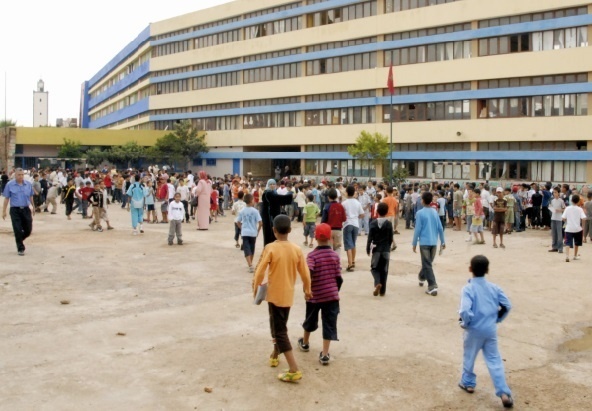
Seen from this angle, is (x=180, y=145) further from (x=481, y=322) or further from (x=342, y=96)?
(x=481, y=322)

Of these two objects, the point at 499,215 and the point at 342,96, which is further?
the point at 342,96

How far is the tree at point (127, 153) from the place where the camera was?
190 ft

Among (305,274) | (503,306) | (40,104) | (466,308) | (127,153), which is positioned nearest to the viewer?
(466,308)

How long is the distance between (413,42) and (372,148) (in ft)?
27.3

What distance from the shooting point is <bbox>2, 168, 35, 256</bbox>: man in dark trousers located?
1440 cm

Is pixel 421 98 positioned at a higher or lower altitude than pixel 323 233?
higher

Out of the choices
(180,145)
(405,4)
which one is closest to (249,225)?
(405,4)

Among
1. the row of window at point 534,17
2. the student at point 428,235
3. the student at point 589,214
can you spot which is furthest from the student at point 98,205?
the row of window at point 534,17

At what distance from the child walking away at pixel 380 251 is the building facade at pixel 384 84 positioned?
78.8 ft

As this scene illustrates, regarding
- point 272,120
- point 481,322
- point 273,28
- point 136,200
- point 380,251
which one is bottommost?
point 481,322

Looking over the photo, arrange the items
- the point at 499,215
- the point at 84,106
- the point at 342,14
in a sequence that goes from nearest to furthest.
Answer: the point at 499,215, the point at 342,14, the point at 84,106

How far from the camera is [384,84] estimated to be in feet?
154

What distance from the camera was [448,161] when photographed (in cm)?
4394

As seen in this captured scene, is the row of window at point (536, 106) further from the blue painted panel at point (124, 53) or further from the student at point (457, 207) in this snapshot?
the blue painted panel at point (124, 53)
